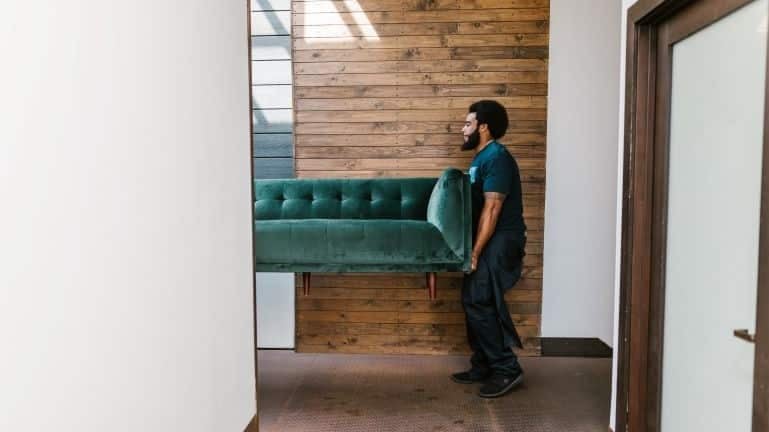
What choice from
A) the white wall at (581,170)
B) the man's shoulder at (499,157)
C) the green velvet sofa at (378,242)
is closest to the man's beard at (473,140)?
the man's shoulder at (499,157)

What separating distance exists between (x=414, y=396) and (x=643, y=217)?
154 centimetres

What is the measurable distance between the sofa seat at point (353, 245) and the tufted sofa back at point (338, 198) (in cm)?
68

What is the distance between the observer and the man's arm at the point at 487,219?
2967mm

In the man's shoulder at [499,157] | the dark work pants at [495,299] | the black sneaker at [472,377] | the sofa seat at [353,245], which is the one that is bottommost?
the black sneaker at [472,377]

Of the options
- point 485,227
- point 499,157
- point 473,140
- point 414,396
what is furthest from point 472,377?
point 473,140

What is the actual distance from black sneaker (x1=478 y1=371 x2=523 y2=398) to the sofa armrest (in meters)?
0.72

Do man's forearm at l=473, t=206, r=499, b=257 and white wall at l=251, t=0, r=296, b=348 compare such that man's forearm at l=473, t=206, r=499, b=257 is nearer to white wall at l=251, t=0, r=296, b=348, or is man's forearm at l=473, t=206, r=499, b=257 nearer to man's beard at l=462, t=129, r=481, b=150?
man's beard at l=462, t=129, r=481, b=150

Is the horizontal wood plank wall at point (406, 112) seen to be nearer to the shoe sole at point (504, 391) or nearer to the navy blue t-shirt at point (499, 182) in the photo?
the navy blue t-shirt at point (499, 182)

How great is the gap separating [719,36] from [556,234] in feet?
6.98

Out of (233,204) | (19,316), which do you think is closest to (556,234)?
(233,204)

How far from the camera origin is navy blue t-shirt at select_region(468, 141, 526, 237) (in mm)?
2969

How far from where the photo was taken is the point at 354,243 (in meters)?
2.72

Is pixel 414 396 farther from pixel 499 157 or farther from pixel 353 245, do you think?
pixel 499 157

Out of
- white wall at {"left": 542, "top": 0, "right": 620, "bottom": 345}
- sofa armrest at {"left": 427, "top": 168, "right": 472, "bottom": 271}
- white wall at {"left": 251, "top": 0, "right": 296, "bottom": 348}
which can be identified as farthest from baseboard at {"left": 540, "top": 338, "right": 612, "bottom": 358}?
white wall at {"left": 251, "top": 0, "right": 296, "bottom": 348}
